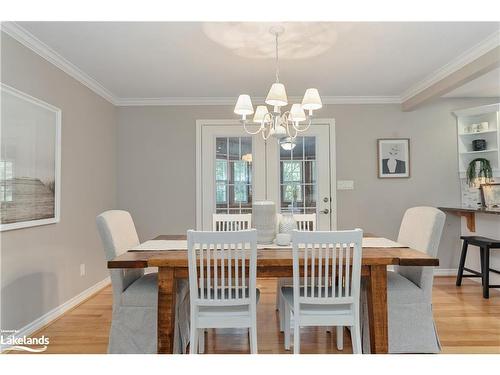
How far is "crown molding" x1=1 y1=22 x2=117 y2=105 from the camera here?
239 cm

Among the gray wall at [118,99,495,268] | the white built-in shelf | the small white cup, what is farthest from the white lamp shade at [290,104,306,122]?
the white built-in shelf

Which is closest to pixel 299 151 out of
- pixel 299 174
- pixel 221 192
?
pixel 299 174

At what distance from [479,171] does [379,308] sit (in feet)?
9.92

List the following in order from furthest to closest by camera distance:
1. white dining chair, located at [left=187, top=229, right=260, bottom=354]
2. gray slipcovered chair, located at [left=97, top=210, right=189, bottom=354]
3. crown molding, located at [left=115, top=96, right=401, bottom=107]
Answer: crown molding, located at [left=115, top=96, right=401, bottom=107], gray slipcovered chair, located at [left=97, top=210, right=189, bottom=354], white dining chair, located at [left=187, top=229, right=260, bottom=354]

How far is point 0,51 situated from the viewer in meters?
2.30

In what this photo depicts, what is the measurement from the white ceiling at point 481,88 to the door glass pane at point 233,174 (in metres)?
2.62

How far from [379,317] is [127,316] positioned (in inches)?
62.5

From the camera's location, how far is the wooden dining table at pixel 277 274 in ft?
6.32

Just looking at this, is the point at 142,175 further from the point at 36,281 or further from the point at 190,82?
the point at 36,281

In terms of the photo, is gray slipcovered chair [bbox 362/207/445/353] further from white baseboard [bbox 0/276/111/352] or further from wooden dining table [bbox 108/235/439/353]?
white baseboard [bbox 0/276/111/352]

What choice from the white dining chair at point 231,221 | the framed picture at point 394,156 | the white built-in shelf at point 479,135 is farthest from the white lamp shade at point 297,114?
the white built-in shelf at point 479,135

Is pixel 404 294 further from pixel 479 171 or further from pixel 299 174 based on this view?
pixel 479 171

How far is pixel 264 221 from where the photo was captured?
2.47m

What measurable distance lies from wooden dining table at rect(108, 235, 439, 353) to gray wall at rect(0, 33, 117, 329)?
1.10 m
